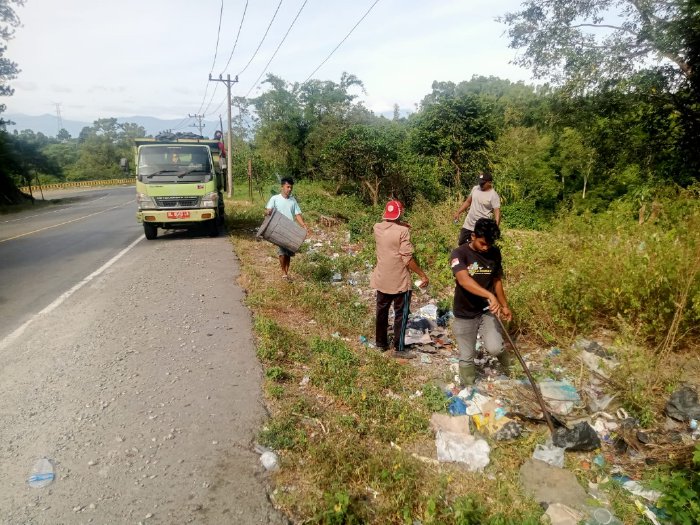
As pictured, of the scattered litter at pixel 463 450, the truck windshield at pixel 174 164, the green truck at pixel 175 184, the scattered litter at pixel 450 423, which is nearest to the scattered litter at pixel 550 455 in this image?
the scattered litter at pixel 463 450

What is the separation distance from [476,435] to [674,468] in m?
1.26

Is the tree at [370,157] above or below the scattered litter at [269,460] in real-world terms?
above

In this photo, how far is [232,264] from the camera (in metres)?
8.16

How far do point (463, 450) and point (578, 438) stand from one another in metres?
0.83

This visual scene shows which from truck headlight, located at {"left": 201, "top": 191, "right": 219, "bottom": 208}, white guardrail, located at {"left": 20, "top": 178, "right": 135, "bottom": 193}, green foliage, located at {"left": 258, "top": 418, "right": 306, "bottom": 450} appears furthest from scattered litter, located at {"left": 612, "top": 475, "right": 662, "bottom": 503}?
white guardrail, located at {"left": 20, "top": 178, "right": 135, "bottom": 193}

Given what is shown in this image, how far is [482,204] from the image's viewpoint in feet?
21.5

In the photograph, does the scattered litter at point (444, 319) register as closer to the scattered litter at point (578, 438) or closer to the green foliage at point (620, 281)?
the green foliage at point (620, 281)

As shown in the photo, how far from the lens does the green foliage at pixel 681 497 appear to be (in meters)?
2.30

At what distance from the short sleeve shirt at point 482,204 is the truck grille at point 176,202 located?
6.38m

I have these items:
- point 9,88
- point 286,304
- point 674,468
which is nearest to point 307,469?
point 674,468

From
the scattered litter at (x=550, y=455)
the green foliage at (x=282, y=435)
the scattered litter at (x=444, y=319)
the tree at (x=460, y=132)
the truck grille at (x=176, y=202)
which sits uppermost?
the tree at (x=460, y=132)

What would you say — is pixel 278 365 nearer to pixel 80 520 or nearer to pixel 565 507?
pixel 80 520

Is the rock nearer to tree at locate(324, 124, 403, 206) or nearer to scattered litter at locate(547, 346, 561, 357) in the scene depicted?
scattered litter at locate(547, 346, 561, 357)

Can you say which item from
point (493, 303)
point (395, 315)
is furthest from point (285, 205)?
point (493, 303)
